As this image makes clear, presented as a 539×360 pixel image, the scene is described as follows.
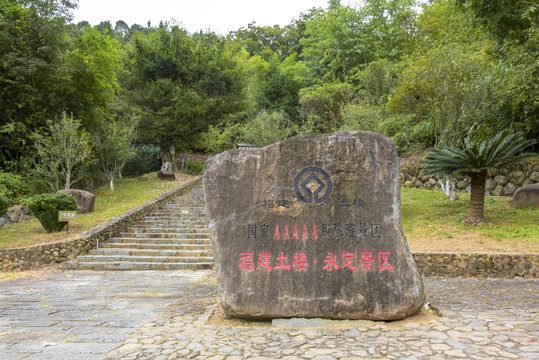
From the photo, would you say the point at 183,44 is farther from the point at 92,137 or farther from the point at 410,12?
the point at 410,12

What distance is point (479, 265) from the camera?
7.88 m

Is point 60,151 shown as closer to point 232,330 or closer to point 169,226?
point 169,226

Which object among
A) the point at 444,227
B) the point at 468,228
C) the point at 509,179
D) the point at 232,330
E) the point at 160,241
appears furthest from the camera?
the point at 509,179

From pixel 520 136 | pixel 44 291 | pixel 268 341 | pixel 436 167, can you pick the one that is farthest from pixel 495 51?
pixel 44 291

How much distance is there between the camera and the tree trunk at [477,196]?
9.51 meters

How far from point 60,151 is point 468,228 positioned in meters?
14.7

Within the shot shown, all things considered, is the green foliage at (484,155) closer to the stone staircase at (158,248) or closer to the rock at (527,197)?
the rock at (527,197)

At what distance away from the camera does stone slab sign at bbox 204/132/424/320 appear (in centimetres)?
475

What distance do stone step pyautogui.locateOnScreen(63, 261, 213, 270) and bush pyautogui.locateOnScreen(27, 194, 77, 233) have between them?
2.01 metres

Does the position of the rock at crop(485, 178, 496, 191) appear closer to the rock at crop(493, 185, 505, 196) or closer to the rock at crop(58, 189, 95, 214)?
the rock at crop(493, 185, 505, 196)

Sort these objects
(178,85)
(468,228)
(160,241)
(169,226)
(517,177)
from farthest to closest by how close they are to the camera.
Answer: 1. (178,85)
2. (517,177)
3. (169,226)
4. (160,241)
5. (468,228)

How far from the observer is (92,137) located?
693 inches

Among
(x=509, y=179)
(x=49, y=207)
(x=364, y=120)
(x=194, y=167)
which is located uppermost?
(x=364, y=120)

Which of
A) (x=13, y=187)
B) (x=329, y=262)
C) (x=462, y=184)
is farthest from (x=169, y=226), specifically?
(x=462, y=184)
